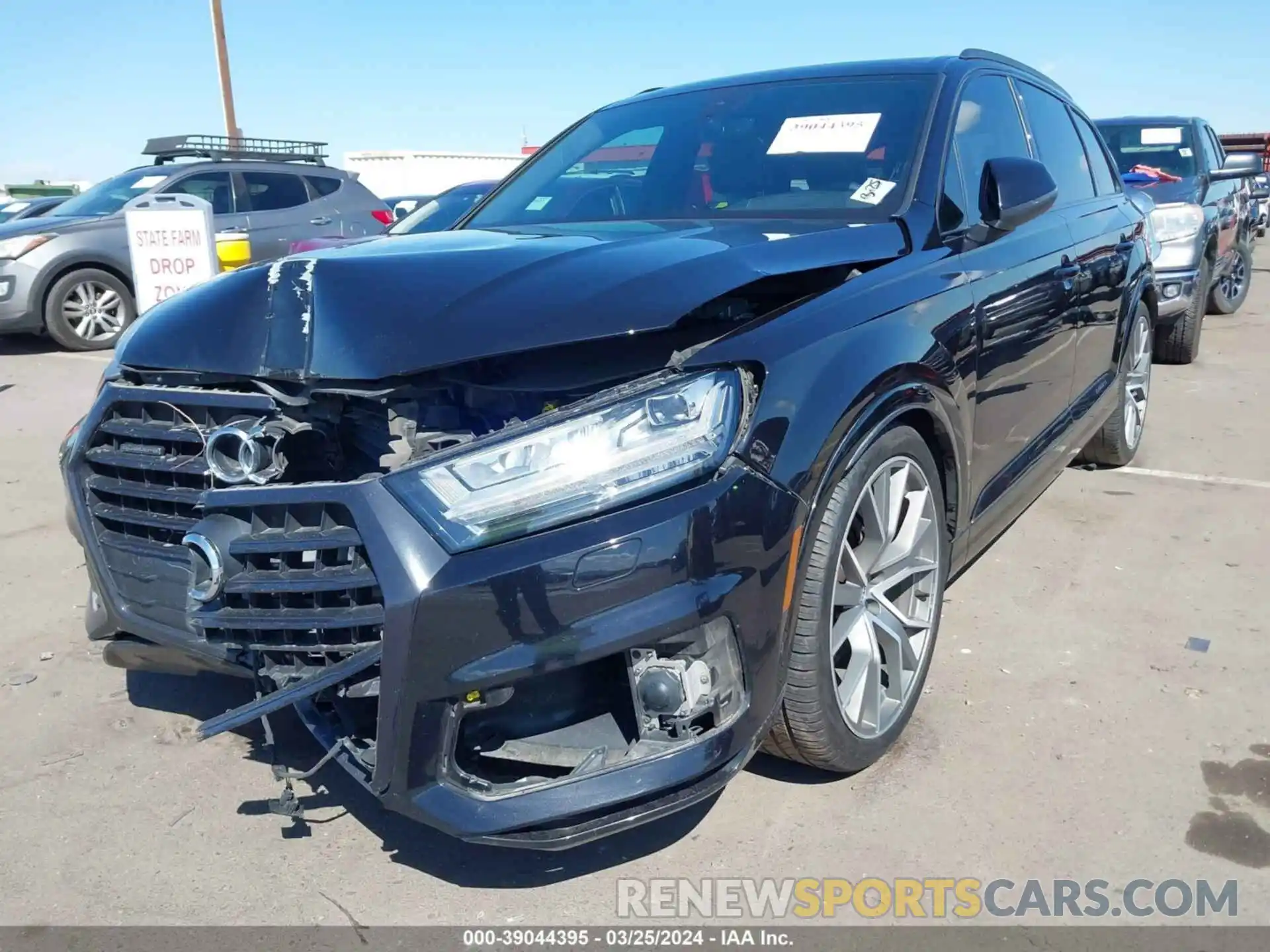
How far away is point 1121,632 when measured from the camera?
344cm

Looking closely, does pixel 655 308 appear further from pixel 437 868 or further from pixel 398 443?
pixel 437 868

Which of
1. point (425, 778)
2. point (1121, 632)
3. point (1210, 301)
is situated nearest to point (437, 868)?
point (425, 778)

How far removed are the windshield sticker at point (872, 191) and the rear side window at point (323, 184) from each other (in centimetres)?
935

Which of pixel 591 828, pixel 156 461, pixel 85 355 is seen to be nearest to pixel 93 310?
pixel 85 355

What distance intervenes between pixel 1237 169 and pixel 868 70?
301 inches

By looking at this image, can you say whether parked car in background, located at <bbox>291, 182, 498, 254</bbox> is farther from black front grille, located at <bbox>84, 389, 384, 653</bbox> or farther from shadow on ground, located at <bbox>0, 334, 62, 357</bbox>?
shadow on ground, located at <bbox>0, 334, 62, 357</bbox>

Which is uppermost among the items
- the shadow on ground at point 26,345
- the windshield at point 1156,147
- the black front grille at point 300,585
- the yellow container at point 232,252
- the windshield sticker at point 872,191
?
the windshield at point 1156,147

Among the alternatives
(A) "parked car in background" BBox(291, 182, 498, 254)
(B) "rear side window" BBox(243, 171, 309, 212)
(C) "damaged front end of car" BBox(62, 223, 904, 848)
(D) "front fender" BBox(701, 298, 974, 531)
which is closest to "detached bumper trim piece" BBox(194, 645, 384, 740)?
(C) "damaged front end of car" BBox(62, 223, 904, 848)

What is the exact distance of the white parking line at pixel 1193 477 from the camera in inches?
199

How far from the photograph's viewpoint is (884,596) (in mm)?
2607

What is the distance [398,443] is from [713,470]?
672 millimetres

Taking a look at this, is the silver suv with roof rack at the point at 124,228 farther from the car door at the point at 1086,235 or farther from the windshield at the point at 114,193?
the car door at the point at 1086,235

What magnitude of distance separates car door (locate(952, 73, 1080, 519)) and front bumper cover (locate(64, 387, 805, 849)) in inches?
49.7

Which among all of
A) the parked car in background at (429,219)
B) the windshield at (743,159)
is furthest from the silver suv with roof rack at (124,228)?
the windshield at (743,159)
